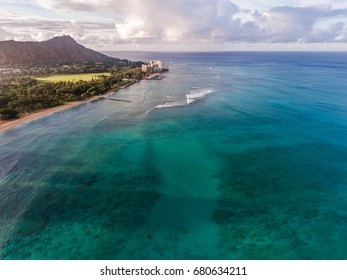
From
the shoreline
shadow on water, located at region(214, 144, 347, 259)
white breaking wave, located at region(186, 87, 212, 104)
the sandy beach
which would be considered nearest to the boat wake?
white breaking wave, located at region(186, 87, 212, 104)

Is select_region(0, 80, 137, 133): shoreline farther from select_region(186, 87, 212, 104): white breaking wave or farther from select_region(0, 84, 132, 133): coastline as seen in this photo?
select_region(186, 87, 212, 104): white breaking wave

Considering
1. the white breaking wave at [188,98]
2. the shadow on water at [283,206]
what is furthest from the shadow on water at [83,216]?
the white breaking wave at [188,98]

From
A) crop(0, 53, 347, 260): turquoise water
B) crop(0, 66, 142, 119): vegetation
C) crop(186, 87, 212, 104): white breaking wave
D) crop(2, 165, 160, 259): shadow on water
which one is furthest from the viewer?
crop(186, 87, 212, 104): white breaking wave

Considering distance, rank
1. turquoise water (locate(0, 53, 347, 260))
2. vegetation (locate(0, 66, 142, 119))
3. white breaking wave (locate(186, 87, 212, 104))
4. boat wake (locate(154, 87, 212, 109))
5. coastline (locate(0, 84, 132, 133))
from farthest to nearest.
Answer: white breaking wave (locate(186, 87, 212, 104)) < boat wake (locate(154, 87, 212, 109)) < vegetation (locate(0, 66, 142, 119)) < coastline (locate(0, 84, 132, 133)) < turquoise water (locate(0, 53, 347, 260))

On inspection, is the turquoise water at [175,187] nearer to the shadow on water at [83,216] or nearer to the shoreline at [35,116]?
the shadow on water at [83,216]

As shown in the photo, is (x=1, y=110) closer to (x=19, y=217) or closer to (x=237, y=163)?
(x=19, y=217)

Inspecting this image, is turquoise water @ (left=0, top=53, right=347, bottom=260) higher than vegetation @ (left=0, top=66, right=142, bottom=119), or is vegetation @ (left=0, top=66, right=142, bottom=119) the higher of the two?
vegetation @ (left=0, top=66, right=142, bottom=119)

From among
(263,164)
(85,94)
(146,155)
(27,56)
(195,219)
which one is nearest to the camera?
(195,219)

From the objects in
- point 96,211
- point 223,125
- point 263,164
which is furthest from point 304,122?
point 96,211

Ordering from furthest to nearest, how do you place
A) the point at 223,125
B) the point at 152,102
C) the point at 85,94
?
the point at 85,94, the point at 152,102, the point at 223,125
